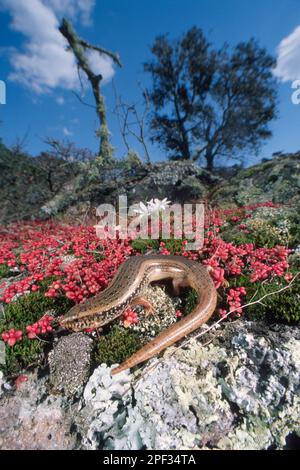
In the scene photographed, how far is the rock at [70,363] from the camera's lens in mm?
3023

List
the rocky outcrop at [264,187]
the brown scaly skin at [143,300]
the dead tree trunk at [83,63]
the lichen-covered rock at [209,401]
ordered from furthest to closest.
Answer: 1. the dead tree trunk at [83,63]
2. the rocky outcrop at [264,187]
3. the brown scaly skin at [143,300]
4. the lichen-covered rock at [209,401]

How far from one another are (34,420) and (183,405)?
158 cm

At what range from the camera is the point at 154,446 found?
2.45 m

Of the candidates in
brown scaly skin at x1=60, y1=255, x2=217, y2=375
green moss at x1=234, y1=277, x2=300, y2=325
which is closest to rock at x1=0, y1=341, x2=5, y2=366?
brown scaly skin at x1=60, y1=255, x2=217, y2=375

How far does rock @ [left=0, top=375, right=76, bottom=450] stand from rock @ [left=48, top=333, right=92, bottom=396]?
0.48 feet

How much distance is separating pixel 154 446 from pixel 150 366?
28.8 inches

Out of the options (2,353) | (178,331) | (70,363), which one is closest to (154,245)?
(178,331)

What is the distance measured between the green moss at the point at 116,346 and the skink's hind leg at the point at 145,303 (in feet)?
1.36

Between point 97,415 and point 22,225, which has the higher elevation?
point 22,225

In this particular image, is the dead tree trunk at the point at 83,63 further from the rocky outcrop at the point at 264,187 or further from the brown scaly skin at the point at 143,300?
the brown scaly skin at the point at 143,300

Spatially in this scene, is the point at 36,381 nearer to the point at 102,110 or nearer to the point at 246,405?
the point at 246,405

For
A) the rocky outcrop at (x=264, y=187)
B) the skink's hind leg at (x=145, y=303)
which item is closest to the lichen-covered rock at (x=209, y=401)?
the skink's hind leg at (x=145, y=303)

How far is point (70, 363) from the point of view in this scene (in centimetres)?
316
